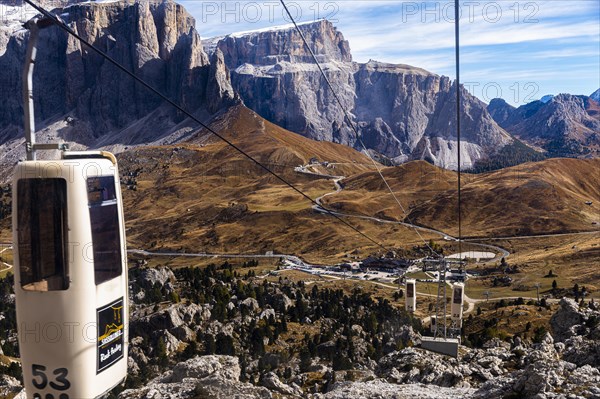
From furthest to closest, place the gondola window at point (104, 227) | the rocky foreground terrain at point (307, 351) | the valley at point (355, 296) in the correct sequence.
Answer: the valley at point (355, 296)
the rocky foreground terrain at point (307, 351)
the gondola window at point (104, 227)

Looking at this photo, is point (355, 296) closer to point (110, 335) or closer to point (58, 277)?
point (110, 335)

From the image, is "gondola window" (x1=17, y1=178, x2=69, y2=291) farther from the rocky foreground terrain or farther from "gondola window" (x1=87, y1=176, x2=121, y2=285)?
the rocky foreground terrain

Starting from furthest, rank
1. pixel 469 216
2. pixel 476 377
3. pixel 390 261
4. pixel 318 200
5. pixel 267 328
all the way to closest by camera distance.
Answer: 1. pixel 318 200
2. pixel 469 216
3. pixel 390 261
4. pixel 267 328
5. pixel 476 377

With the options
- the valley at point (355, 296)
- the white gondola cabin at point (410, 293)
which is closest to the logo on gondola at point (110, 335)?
the valley at point (355, 296)

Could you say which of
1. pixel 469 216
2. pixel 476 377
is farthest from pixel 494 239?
pixel 476 377

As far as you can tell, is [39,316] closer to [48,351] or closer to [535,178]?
[48,351]

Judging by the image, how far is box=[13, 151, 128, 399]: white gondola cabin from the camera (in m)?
11.8

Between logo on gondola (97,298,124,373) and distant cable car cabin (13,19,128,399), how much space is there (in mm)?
86

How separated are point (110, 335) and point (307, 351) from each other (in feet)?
173

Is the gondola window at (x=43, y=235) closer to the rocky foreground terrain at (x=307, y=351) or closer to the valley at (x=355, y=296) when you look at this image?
the valley at (x=355, y=296)

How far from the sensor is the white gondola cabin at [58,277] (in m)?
11.8

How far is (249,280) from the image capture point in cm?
10550

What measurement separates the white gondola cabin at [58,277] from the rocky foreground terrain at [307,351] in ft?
58.6

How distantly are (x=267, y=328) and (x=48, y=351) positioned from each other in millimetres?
61188
